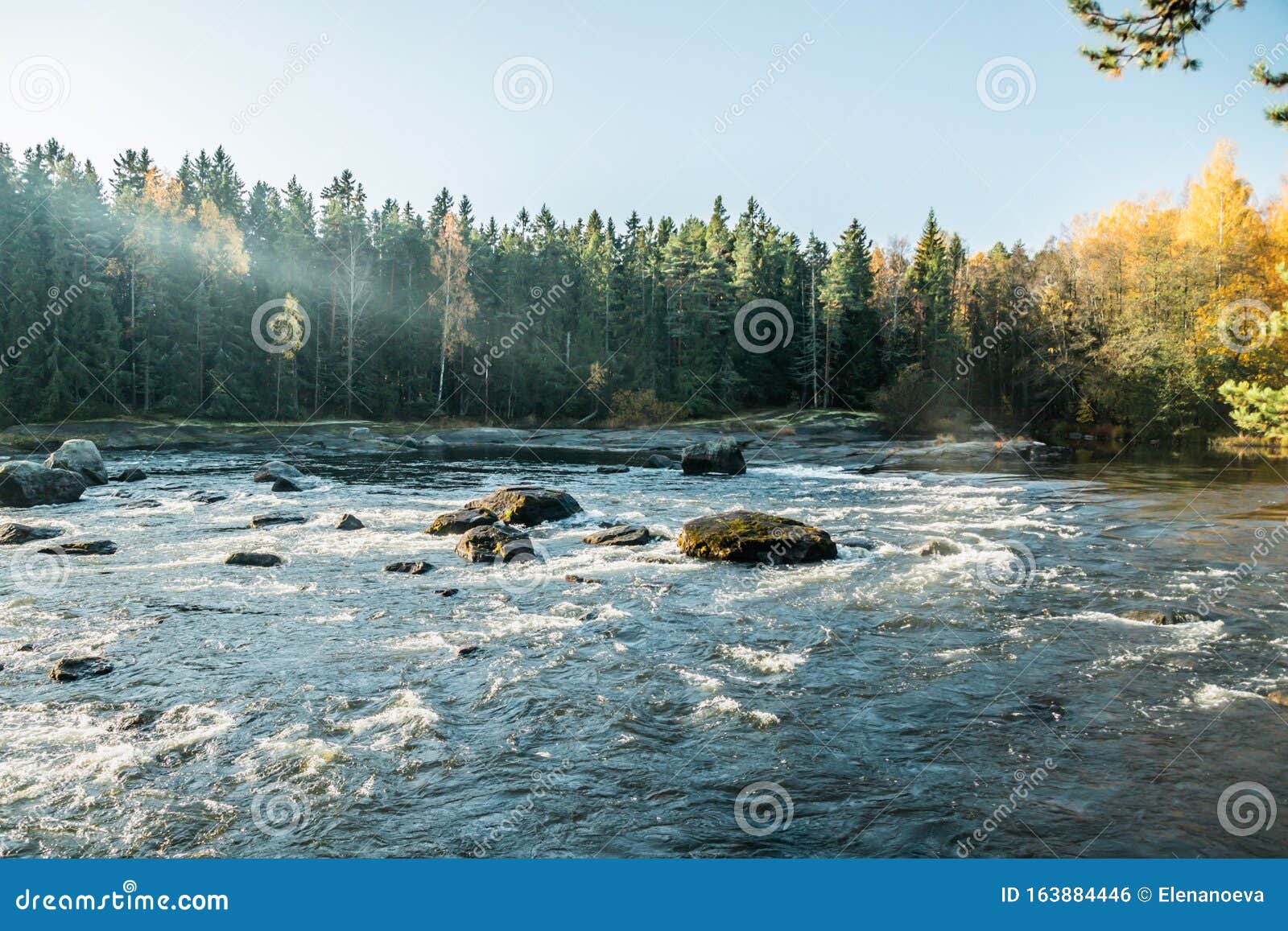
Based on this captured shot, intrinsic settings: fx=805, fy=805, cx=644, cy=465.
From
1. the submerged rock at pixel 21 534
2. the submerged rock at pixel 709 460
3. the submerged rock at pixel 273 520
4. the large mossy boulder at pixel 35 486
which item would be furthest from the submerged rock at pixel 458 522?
the submerged rock at pixel 709 460

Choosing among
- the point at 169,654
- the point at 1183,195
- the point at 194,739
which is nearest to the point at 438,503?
the point at 169,654

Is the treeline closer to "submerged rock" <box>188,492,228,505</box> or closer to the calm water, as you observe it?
"submerged rock" <box>188,492,228,505</box>

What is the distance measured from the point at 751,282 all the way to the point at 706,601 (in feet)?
221

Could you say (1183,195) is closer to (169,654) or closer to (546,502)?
(546,502)

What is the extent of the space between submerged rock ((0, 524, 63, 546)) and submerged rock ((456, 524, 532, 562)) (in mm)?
8506

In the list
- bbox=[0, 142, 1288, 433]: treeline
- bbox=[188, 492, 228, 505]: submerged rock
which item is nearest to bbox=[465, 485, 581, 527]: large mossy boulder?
bbox=[188, 492, 228, 505]: submerged rock

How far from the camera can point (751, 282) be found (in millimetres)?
75875

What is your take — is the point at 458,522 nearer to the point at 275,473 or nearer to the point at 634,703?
the point at 634,703

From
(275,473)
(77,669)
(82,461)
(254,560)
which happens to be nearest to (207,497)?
(275,473)

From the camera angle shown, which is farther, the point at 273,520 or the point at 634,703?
the point at 273,520

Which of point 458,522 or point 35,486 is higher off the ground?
point 35,486

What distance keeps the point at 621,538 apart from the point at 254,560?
6.93 metres

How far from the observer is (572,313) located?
81.2 m

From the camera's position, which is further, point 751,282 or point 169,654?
point 751,282
